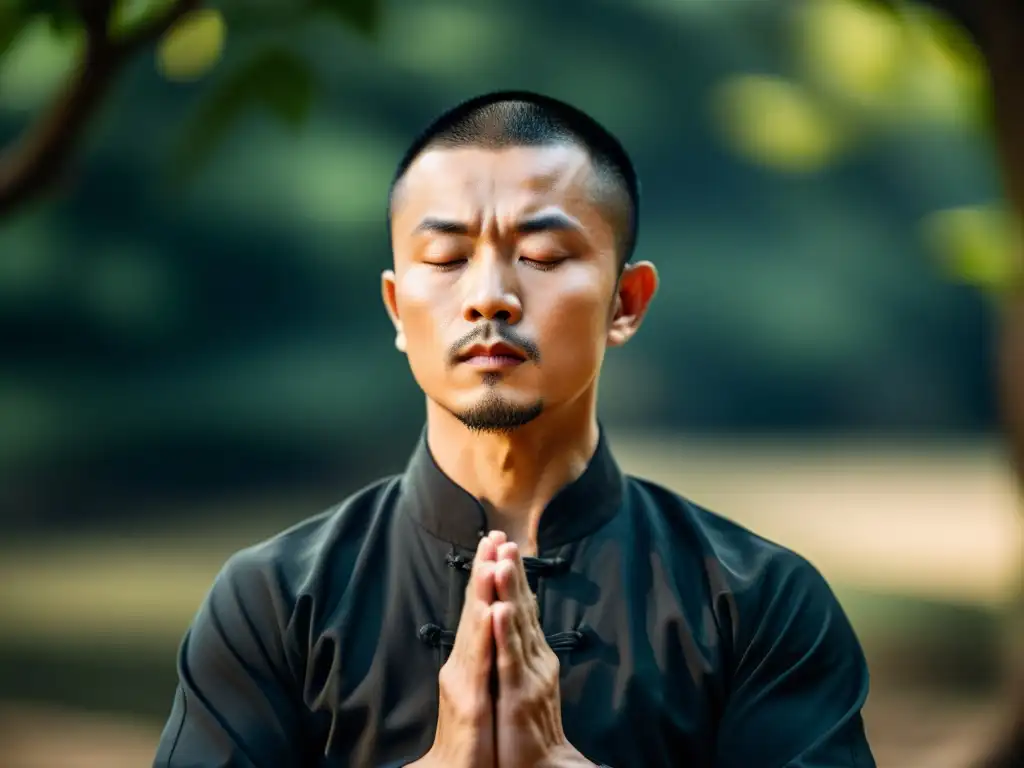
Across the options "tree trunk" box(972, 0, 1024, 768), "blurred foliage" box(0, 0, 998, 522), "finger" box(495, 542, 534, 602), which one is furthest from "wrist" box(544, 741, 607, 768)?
"blurred foliage" box(0, 0, 998, 522)

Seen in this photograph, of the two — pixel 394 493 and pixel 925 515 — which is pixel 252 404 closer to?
pixel 925 515

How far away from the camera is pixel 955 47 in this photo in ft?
6.58

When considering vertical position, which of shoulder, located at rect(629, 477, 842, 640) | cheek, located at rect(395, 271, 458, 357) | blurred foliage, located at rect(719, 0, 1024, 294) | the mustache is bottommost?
shoulder, located at rect(629, 477, 842, 640)

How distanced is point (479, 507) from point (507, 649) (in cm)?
18

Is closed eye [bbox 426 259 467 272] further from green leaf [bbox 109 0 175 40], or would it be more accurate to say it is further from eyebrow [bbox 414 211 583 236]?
green leaf [bbox 109 0 175 40]

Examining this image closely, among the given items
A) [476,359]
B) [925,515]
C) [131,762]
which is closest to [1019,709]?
[476,359]

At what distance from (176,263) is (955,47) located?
8.71 feet

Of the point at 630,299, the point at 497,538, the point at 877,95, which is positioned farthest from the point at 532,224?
the point at 877,95

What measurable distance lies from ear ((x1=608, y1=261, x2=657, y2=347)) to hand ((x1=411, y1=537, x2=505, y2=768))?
0.88 ft

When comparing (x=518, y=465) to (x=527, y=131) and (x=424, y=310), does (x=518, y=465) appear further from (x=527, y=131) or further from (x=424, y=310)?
(x=527, y=131)

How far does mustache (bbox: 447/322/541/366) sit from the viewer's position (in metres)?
1.13

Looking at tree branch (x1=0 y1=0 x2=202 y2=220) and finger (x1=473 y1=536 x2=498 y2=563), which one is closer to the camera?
finger (x1=473 y1=536 x2=498 y2=563)

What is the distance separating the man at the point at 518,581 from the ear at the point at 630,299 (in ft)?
0.08

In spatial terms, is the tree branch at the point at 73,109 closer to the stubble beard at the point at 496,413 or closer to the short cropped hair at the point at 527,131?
the short cropped hair at the point at 527,131
